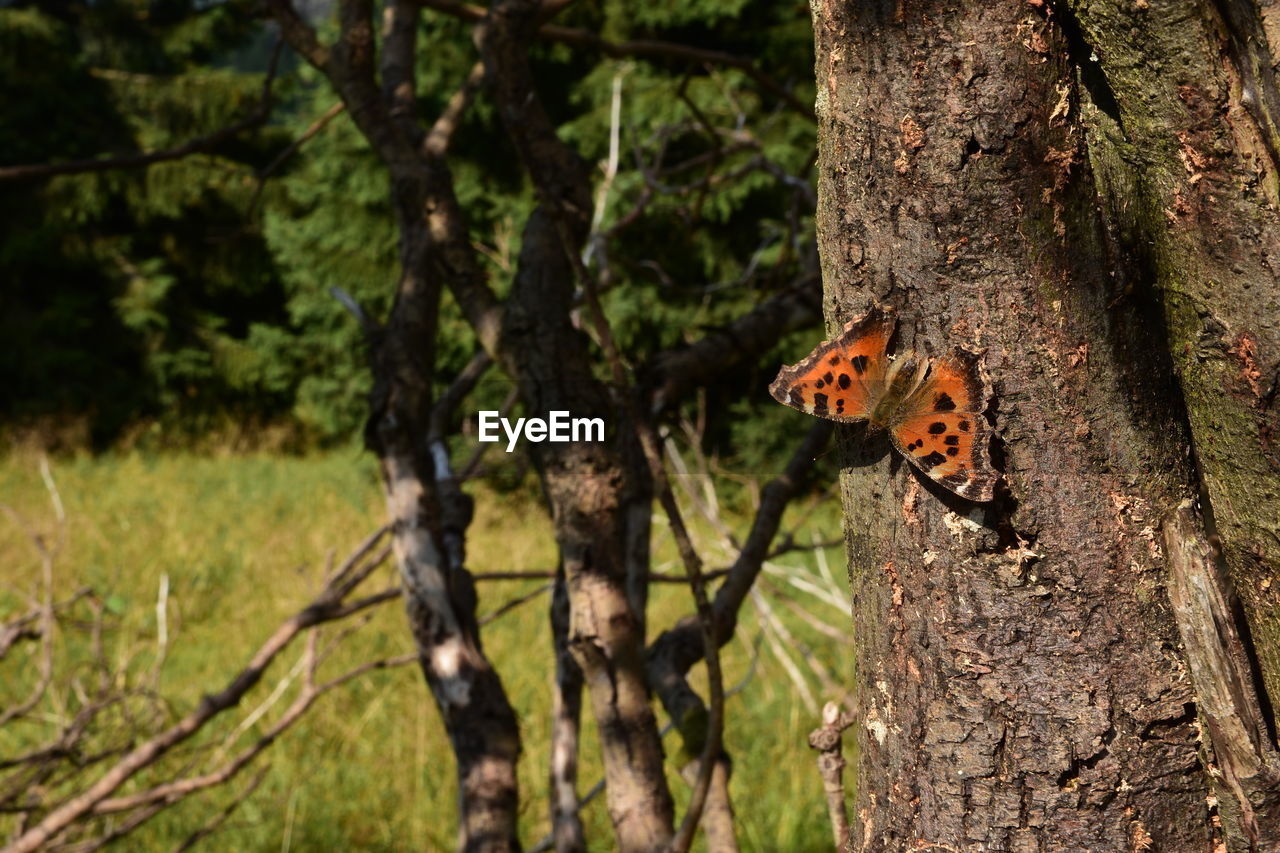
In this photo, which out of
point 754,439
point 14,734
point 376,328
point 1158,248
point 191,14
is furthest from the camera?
point 191,14

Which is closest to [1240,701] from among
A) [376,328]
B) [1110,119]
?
[1110,119]

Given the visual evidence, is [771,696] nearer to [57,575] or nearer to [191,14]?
[57,575]

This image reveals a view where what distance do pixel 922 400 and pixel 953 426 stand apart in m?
0.04

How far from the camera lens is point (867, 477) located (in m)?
0.81

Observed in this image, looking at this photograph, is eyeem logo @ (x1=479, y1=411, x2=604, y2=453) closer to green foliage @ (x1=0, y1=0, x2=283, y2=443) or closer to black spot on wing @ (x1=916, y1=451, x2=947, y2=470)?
black spot on wing @ (x1=916, y1=451, x2=947, y2=470)

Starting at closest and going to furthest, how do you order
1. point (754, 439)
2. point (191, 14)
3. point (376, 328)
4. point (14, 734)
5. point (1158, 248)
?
point (1158, 248), point (376, 328), point (14, 734), point (754, 439), point (191, 14)

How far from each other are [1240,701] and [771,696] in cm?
427

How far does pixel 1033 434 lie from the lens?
2.40 ft

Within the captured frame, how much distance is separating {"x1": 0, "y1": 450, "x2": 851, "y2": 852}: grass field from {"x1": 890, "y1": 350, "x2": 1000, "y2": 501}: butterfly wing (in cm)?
167

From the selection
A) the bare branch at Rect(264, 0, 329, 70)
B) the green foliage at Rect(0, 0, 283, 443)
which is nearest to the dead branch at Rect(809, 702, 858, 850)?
the bare branch at Rect(264, 0, 329, 70)

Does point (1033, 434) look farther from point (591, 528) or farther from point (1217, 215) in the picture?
point (591, 528)

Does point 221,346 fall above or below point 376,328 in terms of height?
above

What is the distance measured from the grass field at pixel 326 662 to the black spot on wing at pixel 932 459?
1661 mm

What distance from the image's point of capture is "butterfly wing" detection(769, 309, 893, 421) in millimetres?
768
